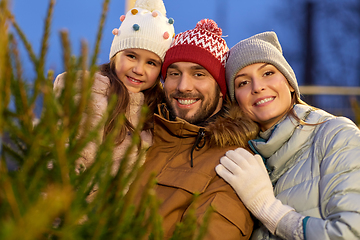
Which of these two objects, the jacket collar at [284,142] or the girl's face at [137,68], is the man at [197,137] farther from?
the jacket collar at [284,142]

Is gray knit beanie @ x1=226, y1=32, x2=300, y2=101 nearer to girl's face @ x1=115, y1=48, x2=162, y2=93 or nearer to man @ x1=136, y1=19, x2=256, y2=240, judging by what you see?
man @ x1=136, y1=19, x2=256, y2=240

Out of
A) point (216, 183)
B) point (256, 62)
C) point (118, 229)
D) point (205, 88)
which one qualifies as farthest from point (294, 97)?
point (118, 229)

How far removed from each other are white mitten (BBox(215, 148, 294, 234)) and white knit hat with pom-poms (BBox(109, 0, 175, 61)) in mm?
1264

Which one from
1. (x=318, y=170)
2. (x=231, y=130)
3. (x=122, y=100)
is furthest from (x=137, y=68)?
(x=318, y=170)

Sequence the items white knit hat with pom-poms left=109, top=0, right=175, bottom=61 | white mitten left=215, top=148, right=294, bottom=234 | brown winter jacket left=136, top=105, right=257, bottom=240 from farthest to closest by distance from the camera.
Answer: white knit hat with pom-poms left=109, top=0, right=175, bottom=61 → brown winter jacket left=136, top=105, right=257, bottom=240 → white mitten left=215, top=148, right=294, bottom=234

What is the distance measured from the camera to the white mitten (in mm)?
2021

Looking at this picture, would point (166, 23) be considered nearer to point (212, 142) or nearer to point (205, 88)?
point (205, 88)

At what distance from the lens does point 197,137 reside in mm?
2543

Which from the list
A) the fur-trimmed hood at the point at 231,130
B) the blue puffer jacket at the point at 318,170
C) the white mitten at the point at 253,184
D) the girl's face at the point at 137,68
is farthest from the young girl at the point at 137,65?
the blue puffer jacket at the point at 318,170

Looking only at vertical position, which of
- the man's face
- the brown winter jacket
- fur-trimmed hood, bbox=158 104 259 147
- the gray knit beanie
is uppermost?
the gray knit beanie

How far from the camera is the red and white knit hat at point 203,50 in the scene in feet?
9.64

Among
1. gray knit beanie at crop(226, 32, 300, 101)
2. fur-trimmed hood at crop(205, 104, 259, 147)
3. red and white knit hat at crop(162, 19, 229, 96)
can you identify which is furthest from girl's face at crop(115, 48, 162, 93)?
fur-trimmed hood at crop(205, 104, 259, 147)

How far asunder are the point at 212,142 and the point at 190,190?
1.46 feet

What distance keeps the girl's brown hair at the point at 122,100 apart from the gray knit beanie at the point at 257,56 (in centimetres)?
74
